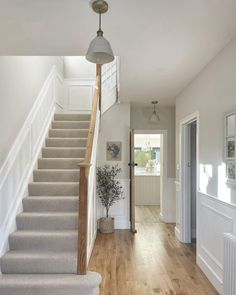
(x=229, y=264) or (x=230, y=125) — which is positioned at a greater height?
(x=230, y=125)

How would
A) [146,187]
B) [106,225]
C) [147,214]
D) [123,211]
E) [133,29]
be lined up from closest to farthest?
1. [133,29]
2. [106,225]
3. [123,211]
4. [147,214]
5. [146,187]

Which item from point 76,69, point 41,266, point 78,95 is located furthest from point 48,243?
point 76,69

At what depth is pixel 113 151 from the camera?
5754mm

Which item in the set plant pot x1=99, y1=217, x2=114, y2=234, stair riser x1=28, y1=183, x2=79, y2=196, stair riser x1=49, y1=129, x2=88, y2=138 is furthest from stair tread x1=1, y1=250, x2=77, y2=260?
stair riser x1=49, y1=129, x2=88, y2=138

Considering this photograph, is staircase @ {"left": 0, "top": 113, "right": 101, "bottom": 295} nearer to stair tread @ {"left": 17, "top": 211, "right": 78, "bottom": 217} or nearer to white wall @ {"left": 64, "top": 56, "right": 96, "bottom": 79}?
stair tread @ {"left": 17, "top": 211, "right": 78, "bottom": 217}

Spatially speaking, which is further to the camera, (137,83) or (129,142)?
(129,142)

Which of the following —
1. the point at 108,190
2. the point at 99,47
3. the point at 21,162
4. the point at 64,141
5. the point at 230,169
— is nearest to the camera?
the point at 99,47

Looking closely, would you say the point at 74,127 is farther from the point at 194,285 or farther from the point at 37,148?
the point at 194,285

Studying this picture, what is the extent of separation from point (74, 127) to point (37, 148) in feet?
3.70

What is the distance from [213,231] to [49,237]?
191 centimetres

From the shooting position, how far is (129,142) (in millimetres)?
5750

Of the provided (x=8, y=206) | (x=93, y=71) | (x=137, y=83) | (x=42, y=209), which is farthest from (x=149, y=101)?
(x=8, y=206)

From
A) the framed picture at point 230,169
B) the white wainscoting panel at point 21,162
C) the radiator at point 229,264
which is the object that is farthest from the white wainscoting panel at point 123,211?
the radiator at point 229,264

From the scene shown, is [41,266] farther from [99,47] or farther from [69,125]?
[69,125]
